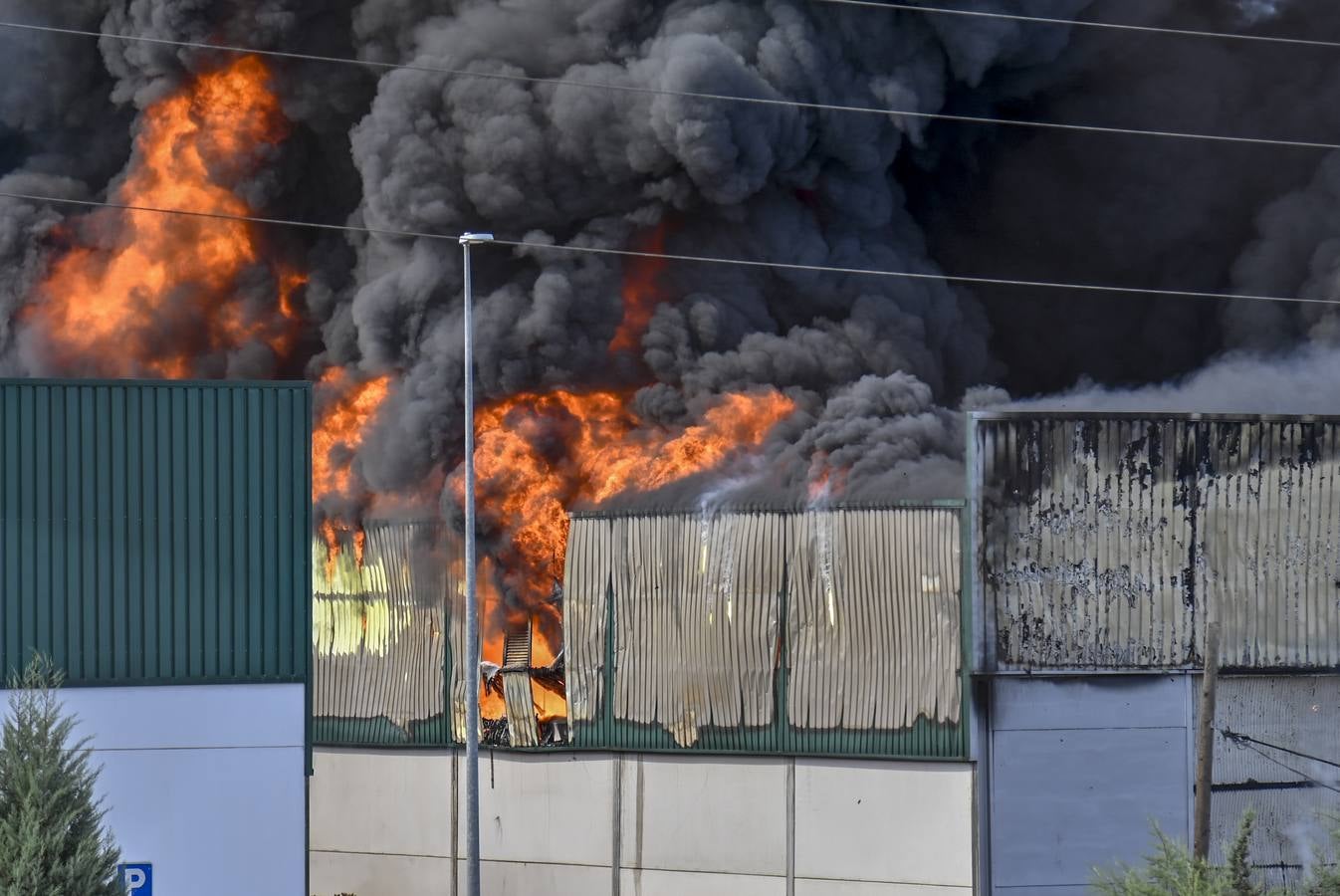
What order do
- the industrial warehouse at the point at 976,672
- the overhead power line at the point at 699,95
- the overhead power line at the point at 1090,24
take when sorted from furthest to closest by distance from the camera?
the overhead power line at the point at 1090,24 → the overhead power line at the point at 699,95 → the industrial warehouse at the point at 976,672

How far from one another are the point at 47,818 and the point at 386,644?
41.2 feet

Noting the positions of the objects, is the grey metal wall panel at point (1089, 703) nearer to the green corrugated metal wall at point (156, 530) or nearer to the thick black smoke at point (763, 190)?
the thick black smoke at point (763, 190)

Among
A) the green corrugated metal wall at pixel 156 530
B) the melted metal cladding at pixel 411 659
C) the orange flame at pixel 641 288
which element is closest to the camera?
the green corrugated metal wall at pixel 156 530

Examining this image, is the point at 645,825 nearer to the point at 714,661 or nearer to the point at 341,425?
the point at 714,661

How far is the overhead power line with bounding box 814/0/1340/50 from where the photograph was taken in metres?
32.1

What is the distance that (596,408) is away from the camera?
30.6 m

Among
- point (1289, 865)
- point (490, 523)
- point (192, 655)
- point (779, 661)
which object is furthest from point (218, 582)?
point (1289, 865)

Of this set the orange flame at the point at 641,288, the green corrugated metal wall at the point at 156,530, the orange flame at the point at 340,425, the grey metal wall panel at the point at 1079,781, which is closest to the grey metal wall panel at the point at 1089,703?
the grey metal wall panel at the point at 1079,781

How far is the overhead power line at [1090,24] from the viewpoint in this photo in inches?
1264

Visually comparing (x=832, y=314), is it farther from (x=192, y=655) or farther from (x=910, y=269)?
(x=192, y=655)

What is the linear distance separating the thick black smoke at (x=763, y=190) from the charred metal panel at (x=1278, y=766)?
236 inches

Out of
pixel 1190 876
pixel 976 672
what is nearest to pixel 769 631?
pixel 976 672

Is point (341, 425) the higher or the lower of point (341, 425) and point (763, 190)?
the lower

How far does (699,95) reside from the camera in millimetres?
29672
